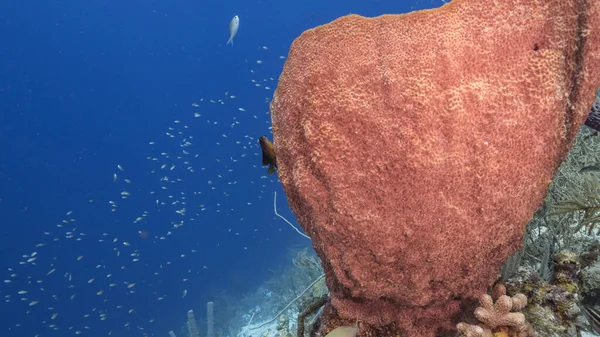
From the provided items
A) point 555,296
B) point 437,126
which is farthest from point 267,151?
point 555,296

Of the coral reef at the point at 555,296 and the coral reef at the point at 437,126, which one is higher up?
the coral reef at the point at 437,126

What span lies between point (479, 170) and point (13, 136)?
66.4m

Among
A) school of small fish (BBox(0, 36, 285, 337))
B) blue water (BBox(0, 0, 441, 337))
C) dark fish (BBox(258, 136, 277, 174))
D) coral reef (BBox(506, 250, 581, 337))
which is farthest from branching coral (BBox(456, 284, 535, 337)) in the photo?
school of small fish (BBox(0, 36, 285, 337))

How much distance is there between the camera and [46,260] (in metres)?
52.7

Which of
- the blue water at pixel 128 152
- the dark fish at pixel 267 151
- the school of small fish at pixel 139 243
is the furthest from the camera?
the blue water at pixel 128 152

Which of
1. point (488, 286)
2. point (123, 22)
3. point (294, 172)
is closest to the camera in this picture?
point (294, 172)

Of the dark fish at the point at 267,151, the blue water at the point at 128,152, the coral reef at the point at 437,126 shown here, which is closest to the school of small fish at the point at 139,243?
the blue water at the point at 128,152

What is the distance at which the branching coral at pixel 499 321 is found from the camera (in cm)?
232

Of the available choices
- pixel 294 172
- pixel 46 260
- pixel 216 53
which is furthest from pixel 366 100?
pixel 216 53

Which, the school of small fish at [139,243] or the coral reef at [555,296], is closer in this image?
the coral reef at [555,296]

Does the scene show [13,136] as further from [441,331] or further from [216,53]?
[441,331]

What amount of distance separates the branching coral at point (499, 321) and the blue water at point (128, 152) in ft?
120

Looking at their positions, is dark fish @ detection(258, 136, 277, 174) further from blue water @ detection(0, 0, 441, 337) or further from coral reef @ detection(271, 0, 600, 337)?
blue water @ detection(0, 0, 441, 337)

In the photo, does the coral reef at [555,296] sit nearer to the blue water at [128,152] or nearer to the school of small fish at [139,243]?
the blue water at [128,152]
